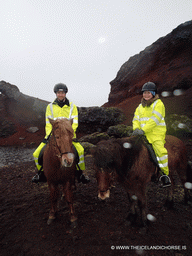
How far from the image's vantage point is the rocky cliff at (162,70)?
14.9m

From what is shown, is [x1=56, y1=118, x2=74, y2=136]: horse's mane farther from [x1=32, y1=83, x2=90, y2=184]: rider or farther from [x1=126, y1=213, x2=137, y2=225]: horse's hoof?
[x1=126, y1=213, x2=137, y2=225]: horse's hoof

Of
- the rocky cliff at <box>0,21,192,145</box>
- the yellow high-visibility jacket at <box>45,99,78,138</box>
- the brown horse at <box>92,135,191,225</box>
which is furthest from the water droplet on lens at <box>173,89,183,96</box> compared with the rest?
the yellow high-visibility jacket at <box>45,99,78,138</box>

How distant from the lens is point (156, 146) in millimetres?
3152

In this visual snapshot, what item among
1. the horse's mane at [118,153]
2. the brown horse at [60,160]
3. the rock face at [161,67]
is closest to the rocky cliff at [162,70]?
the rock face at [161,67]

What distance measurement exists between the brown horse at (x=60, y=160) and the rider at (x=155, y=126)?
179 cm

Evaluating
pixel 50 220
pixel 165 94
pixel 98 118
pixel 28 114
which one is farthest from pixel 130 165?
pixel 28 114

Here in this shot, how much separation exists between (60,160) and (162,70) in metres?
23.0

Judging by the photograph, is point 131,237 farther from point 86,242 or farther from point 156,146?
point 156,146

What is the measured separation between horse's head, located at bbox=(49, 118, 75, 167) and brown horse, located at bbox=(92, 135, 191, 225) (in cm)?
49

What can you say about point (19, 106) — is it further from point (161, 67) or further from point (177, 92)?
point (161, 67)

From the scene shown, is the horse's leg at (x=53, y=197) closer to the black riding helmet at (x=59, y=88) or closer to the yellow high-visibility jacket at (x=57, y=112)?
the yellow high-visibility jacket at (x=57, y=112)

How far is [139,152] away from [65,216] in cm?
291

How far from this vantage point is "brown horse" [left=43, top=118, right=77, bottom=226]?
233 cm

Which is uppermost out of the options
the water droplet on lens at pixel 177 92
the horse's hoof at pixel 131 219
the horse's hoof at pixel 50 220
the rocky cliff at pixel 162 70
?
the rocky cliff at pixel 162 70
